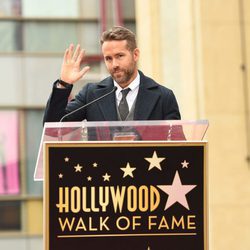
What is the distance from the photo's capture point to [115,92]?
256 inches

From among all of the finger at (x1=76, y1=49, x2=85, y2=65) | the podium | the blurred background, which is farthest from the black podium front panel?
the blurred background

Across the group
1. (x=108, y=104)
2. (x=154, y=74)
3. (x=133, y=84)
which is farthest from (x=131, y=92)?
(x=154, y=74)

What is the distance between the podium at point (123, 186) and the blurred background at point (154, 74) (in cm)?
1106

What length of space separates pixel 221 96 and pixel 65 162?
12910mm

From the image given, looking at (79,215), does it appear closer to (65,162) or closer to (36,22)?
(65,162)

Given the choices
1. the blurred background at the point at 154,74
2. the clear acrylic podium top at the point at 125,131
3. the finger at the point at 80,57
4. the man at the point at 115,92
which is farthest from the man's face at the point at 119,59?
the blurred background at the point at 154,74

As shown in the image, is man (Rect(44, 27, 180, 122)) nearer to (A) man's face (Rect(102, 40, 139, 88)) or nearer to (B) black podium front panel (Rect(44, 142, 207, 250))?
(A) man's face (Rect(102, 40, 139, 88))

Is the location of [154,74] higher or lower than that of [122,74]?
higher

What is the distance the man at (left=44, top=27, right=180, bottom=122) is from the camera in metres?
6.20

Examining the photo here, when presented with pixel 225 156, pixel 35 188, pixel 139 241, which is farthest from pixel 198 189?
pixel 35 188

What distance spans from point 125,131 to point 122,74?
51cm

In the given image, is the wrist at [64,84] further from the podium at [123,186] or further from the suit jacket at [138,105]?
the podium at [123,186]

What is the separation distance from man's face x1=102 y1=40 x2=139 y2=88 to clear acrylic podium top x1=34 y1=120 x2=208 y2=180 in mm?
489

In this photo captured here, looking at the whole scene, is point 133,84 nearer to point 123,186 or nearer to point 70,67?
point 70,67
